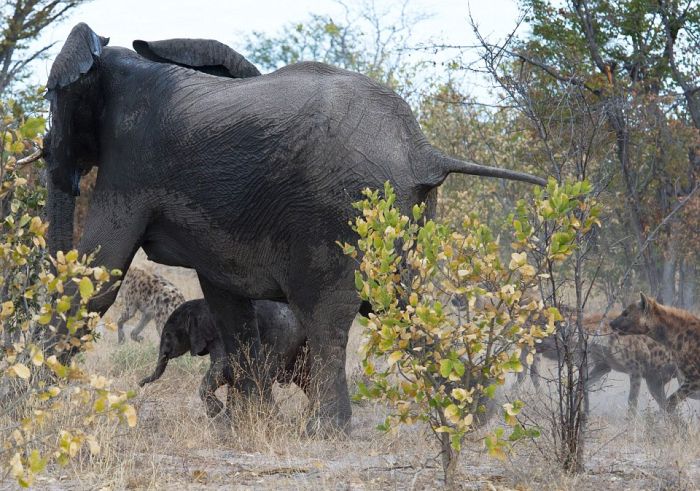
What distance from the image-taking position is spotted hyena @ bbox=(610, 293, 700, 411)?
31.4ft

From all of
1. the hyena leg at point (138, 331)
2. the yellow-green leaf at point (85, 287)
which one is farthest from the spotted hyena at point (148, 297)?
the yellow-green leaf at point (85, 287)

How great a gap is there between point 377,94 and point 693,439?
10.6ft

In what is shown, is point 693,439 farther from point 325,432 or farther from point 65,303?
point 65,303

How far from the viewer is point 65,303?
4.27 m

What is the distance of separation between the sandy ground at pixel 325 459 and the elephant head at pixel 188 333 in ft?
1.74

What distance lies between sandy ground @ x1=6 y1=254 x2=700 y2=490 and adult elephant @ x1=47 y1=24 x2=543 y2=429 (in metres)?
0.43

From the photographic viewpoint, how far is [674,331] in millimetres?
10102

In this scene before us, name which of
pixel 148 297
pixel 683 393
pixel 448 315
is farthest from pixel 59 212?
pixel 148 297

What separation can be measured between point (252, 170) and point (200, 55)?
1.44 m

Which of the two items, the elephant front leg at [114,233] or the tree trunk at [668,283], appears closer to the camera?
the elephant front leg at [114,233]

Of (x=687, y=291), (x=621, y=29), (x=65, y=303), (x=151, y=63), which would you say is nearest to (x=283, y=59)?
(x=687, y=291)

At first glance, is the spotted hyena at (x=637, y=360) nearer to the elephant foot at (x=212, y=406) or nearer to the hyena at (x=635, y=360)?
the hyena at (x=635, y=360)

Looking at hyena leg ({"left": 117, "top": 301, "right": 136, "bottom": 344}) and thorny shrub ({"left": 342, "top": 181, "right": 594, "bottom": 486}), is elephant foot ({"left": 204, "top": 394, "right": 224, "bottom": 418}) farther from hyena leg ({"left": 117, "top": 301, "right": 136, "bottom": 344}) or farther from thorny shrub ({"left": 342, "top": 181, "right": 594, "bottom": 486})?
hyena leg ({"left": 117, "top": 301, "right": 136, "bottom": 344})

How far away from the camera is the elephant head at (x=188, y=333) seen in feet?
28.0
